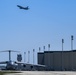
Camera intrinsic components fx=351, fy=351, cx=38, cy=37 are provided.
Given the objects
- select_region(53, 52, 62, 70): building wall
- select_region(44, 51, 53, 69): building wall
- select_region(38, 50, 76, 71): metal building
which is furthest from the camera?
select_region(44, 51, 53, 69): building wall

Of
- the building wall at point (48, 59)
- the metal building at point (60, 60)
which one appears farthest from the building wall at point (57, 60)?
the building wall at point (48, 59)

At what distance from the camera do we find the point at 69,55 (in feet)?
530

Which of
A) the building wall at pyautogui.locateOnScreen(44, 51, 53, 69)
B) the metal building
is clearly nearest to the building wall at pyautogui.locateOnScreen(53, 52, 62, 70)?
the metal building

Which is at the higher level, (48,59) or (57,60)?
(48,59)

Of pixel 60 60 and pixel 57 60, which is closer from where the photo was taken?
pixel 60 60

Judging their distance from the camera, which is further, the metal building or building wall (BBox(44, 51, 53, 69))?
building wall (BBox(44, 51, 53, 69))

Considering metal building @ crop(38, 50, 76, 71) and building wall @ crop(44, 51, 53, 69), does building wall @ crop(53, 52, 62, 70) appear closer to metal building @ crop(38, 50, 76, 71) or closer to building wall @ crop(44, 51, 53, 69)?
metal building @ crop(38, 50, 76, 71)

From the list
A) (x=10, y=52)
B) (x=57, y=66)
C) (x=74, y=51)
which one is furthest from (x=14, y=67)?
(x=57, y=66)

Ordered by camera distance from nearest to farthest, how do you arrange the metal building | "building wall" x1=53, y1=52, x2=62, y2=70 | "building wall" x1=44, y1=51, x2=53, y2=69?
the metal building < "building wall" x1=53, y1=52, x2=62, y2=70 < "building wall" x1=44, y1=51, x2=53, y2=69

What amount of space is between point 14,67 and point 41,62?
7493 centimetres

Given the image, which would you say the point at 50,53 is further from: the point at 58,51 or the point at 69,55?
the point at 69,55

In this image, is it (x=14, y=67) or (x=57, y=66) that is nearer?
(x=14, y=67)

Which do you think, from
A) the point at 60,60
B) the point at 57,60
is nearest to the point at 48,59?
the point at 57,60

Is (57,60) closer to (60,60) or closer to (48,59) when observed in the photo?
(60,60)
